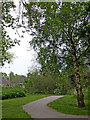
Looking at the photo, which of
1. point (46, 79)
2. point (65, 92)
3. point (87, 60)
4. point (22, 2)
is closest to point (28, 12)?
point (22, 2)

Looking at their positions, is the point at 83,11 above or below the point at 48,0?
above

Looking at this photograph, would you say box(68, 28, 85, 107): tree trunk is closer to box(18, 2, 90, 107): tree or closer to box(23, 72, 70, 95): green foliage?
box(18, 2, 90, 107): tree

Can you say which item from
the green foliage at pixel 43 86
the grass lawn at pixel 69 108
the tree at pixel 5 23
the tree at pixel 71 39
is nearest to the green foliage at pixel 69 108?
the grass lawn at pixel 69 108

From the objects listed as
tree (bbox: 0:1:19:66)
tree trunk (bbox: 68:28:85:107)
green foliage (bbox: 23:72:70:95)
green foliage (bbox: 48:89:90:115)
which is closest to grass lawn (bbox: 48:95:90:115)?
green foliage (bbox: 48:89:90:115)

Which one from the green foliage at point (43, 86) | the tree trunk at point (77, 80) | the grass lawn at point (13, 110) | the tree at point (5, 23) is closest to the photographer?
the tree at point (5, 23)

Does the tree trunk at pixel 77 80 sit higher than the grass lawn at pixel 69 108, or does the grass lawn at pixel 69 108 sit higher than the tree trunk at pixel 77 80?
the tree trunk at pixel 77 80

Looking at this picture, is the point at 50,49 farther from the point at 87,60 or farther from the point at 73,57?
the point at 87,60

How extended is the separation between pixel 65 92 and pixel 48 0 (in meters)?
20.0

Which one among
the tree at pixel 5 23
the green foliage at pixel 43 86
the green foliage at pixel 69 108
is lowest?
the green foliage at pixel 69 108

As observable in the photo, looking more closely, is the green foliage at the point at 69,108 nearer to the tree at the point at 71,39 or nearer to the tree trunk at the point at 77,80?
the tree trunk at the point at 77,80

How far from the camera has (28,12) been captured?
18.7ft

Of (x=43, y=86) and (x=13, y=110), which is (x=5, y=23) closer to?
(x=13, y=110)

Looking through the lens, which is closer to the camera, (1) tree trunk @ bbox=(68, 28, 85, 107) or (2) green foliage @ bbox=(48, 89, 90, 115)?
(2) green foliage @ bbox=(48, 89, 90, 115)

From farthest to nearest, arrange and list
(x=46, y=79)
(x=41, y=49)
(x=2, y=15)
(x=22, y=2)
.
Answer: (x=46, y=79)
(x=41, y=49)
(x=2, y=15)
(x=22, y=2)
